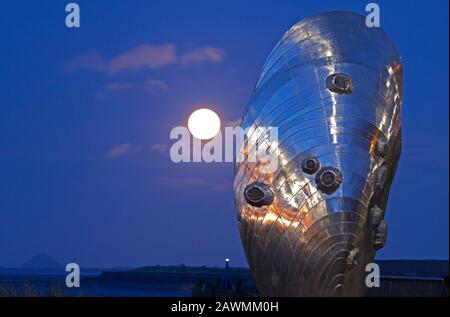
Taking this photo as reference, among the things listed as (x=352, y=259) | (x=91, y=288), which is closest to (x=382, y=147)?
(x=352, y=259)

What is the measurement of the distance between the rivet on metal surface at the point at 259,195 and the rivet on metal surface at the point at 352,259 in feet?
6.68

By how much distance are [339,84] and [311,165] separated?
82.1 inches

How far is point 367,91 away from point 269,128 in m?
2.38

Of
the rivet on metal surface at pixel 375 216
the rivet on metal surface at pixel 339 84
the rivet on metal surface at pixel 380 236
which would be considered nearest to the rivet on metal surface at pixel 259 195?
the rivet on metal surface at pixel 375 216

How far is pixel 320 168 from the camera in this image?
18.6 m

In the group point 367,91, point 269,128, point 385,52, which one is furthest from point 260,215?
point 385,52

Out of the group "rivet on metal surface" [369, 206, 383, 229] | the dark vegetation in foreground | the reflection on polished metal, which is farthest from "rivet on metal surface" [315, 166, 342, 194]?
the dark vegetation in foreground

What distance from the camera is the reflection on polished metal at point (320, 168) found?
18469 mm

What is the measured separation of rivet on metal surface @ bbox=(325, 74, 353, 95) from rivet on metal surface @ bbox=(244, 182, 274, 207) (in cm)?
264

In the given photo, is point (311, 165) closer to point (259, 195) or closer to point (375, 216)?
point (259, 195)

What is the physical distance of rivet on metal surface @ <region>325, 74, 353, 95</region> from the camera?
64.0ft

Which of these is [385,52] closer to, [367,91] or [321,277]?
[367,91]
